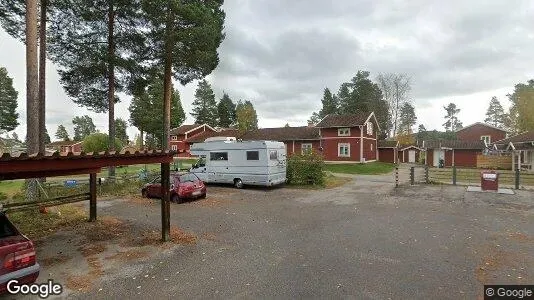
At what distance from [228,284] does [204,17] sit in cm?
1637

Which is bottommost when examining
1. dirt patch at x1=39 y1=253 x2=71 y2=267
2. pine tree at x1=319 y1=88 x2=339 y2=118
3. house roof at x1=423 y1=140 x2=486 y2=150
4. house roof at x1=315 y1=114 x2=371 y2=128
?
dirt patch at x1=39 y1=253 x2=71 y2=267

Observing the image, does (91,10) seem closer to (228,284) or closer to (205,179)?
(205,179)

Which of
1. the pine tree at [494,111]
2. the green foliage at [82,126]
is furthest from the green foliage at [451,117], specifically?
the green foliage at [82,126]

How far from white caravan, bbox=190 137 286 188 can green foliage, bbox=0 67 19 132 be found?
47.6 metres

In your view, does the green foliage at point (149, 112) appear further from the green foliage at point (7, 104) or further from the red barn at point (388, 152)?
the red barn at point (388, 152)

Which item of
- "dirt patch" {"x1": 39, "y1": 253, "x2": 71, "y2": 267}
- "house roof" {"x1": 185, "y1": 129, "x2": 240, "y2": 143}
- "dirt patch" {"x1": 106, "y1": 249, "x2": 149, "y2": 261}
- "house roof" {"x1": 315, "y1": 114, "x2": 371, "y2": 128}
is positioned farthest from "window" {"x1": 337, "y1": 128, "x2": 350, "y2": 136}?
"dirt patch" {"x1": 39, "y1": 253, "x2": 71, "y2": 267}

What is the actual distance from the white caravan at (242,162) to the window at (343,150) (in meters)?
17.4

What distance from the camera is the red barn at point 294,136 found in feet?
125

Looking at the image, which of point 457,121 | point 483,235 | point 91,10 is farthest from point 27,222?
point 457,121

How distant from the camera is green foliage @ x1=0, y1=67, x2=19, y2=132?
49875mm

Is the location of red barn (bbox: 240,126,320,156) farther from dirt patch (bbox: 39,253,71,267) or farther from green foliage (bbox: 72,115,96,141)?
green foliage (bbox: 72,115,96,141)

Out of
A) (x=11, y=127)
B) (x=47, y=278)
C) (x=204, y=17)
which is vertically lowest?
(x=47, y=278)

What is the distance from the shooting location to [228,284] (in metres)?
5.76

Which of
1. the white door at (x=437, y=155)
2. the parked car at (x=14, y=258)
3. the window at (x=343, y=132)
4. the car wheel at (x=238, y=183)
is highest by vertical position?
the window at (x=343, y=132)
